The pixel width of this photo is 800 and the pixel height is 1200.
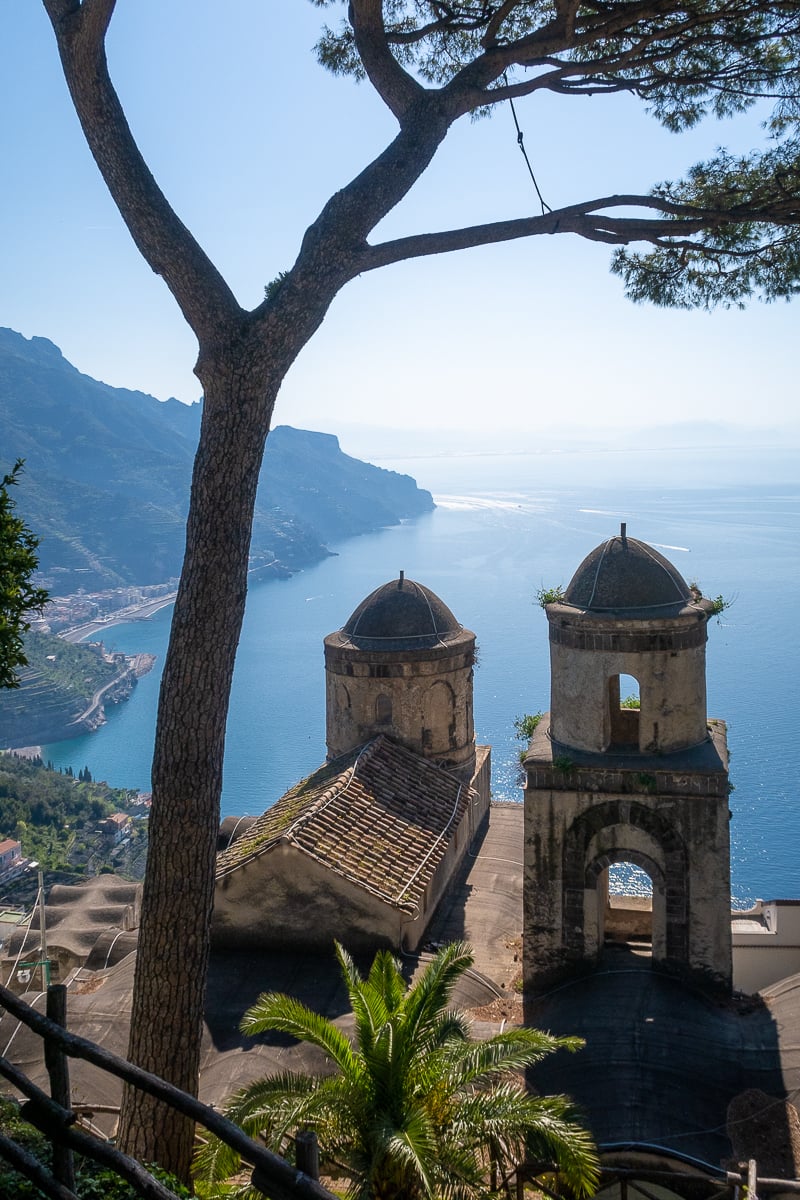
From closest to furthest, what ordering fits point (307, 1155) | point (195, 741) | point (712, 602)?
point (307, 1155), point (195, 741), point (712, 602)

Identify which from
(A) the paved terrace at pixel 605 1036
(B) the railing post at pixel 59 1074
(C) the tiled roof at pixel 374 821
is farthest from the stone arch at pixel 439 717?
(B) the railing post at pixel 59 1074

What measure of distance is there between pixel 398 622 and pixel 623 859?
19.3ft

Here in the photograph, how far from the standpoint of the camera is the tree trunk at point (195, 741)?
6176 mm

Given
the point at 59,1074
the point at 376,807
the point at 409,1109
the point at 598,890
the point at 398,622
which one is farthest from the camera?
the point at 398,622

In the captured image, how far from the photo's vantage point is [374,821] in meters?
12.7

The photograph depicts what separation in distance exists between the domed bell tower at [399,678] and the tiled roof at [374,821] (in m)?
Result: 0.46

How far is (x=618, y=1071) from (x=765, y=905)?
643cm

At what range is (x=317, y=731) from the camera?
5712 centimetres

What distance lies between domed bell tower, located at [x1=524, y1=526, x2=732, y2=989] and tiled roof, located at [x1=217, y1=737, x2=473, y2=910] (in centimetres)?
181

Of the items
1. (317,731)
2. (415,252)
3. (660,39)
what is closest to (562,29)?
(660,39)

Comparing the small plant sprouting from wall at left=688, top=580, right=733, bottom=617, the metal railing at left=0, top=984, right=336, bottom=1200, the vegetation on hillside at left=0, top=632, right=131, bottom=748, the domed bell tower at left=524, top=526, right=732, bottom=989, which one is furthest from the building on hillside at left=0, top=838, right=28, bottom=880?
the metal railing at left=0, top=984, right=336, bottom=1200

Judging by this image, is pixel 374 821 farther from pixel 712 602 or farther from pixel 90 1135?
pixel 90 1135

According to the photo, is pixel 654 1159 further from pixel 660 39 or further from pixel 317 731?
pixel 317 731

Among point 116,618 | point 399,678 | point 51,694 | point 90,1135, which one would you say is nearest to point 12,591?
point 90,1135
